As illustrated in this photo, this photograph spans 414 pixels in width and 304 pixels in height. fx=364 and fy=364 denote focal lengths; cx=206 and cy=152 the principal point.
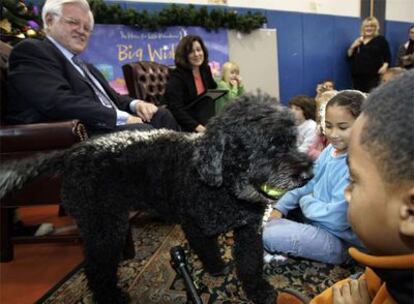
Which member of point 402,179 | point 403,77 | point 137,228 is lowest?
point 137,228

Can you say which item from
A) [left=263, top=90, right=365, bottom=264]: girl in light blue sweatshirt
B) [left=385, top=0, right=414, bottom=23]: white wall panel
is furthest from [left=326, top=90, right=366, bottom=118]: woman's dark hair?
[left=385, top=0, right=414, bottom=23]: white wall panel

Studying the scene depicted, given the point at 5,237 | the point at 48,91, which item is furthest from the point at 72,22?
the point at 5,237

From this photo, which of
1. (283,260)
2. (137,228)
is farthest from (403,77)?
(137,228)

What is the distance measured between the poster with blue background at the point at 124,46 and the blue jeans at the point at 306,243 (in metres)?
2.48

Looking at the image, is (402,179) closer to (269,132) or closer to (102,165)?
(269,132)

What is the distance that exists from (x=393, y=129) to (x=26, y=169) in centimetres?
116

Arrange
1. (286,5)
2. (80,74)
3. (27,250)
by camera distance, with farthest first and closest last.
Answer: (286,5), (27,250), (80,74)

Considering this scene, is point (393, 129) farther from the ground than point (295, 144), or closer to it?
farther from the ground

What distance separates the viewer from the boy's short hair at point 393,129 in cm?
43

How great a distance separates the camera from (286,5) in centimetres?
547

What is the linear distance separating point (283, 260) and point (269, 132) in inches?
29.6

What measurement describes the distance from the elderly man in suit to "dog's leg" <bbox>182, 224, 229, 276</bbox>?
713mm

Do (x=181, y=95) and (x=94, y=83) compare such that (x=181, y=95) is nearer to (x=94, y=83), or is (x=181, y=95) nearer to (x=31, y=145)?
(x=94, y=83)

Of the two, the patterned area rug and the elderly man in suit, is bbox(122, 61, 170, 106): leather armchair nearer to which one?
the elderly man in suit
